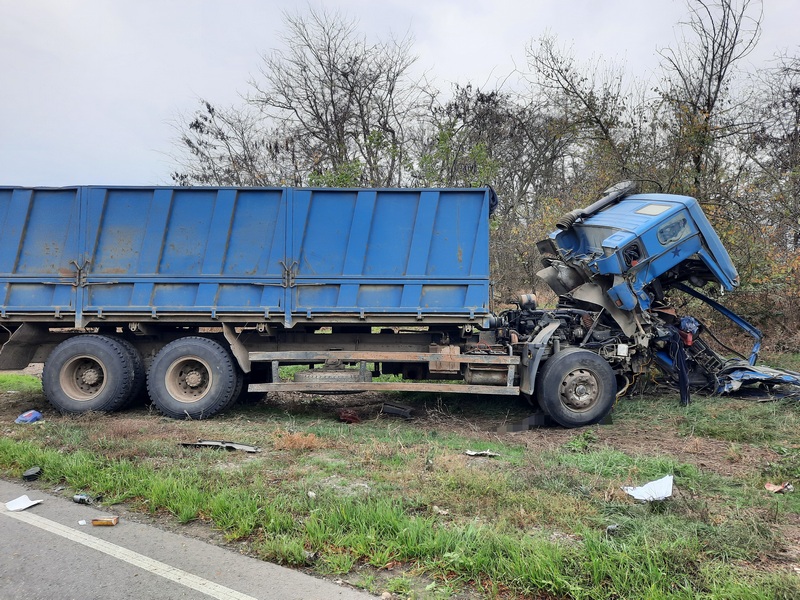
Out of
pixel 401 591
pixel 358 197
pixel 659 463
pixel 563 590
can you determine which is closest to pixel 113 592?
pixel 401 591

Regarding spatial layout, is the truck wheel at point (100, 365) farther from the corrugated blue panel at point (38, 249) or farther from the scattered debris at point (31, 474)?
the scattered debris at point (31, 474)

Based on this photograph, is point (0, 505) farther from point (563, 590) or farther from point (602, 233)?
point (602, 233)

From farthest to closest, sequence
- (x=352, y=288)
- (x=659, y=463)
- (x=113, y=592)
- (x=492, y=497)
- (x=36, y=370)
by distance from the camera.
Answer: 1. (x=36, y=370)
2. (x=352, y=288)
3. (x=659, y=463)
4. (x=492, y=497)
5. (x=113, y=592)

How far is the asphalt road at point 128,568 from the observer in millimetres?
3291

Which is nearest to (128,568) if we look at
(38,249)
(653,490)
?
(653,490)

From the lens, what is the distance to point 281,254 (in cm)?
761

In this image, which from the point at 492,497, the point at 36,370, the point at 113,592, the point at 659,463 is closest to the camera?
the point at 113,592

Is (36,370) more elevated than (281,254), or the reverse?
(281,254)

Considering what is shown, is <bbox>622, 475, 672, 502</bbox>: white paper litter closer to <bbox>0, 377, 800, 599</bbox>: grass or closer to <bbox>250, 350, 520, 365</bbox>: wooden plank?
<bbox>0, 377, 800, 599</bbox>: grass

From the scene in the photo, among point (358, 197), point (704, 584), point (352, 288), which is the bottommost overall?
point (704, 584)

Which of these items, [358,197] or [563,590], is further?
[358,197]

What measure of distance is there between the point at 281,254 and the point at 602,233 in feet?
13.8

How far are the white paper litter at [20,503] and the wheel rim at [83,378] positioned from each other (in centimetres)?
330

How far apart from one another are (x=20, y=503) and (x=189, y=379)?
3260 millimetres
